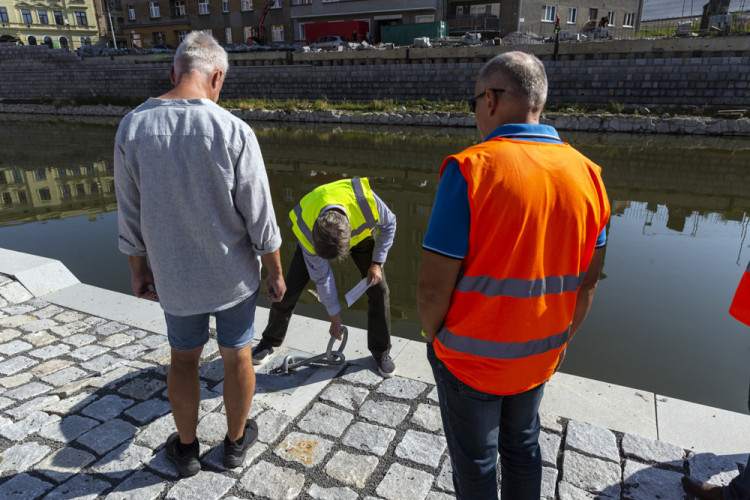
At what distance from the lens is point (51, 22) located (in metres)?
55.6

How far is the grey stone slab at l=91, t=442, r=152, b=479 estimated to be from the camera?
262cm

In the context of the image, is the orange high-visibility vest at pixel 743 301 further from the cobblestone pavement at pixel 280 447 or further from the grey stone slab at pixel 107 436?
the grey stone slab at pixel 107 436

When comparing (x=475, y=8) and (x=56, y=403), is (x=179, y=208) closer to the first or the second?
(x=56, y=403)

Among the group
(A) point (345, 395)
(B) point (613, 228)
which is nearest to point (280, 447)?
(A) point (345, 395)

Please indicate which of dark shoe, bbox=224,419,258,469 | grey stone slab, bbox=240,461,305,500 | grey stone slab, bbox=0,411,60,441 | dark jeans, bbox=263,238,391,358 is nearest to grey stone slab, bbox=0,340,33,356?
grey stone slab, bbox=0,411,60,441

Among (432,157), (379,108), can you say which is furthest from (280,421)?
(379,108)

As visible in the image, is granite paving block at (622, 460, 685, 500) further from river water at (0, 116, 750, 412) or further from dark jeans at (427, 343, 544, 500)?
river water at (0, 116, 750, 412)

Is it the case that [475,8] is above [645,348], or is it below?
above

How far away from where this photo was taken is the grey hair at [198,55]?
7.13 ft

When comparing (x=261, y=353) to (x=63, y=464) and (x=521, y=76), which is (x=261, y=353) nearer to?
(x=63, y=464)

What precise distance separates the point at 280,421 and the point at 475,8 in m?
36.1

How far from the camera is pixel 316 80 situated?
92.2 ft

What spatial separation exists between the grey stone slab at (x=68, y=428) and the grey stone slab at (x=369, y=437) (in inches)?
60.8

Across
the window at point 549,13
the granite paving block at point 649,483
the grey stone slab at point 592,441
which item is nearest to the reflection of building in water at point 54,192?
the grey stone slab at point 592,441
